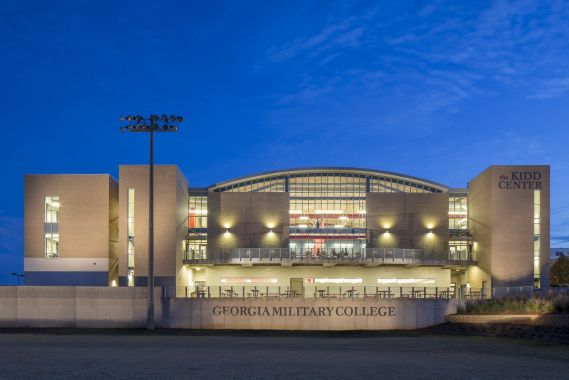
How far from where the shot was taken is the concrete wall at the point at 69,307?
108 feet

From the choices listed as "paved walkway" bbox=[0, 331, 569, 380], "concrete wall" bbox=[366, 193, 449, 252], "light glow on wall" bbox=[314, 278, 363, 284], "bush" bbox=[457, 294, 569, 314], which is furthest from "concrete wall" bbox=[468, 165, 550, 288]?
"paved walkway" bbox=[0, 331, 569, 380]

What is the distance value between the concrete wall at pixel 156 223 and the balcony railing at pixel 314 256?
3.61 m

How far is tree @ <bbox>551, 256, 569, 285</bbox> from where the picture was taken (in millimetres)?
70688

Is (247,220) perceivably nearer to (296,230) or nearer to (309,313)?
(296,230)

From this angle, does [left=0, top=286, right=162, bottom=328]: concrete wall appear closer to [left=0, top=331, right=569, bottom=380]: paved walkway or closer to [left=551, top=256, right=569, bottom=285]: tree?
[left=0, top=331, right=569, bottom=380]: paved walkway

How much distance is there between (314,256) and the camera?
4494 cm

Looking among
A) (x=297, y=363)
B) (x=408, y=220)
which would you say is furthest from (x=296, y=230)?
(x=297, y=363)

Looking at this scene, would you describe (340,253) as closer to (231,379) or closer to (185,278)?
(185,278)

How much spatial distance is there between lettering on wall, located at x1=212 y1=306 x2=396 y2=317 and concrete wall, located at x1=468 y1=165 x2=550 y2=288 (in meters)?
13.1

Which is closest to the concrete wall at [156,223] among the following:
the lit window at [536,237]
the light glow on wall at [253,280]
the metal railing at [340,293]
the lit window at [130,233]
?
the lit window at [130,233]

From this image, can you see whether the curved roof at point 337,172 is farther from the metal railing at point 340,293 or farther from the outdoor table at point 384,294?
the outdoor table at point 384,294

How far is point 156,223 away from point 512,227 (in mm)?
26891

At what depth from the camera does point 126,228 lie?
4134cm

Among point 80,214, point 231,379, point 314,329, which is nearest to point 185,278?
point 80,214
